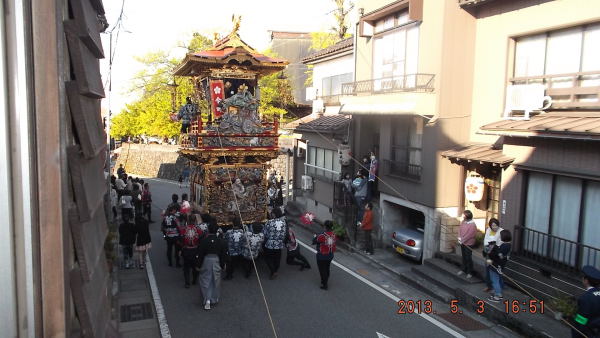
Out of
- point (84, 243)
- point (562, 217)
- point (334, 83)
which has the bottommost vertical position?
point (562, 217)

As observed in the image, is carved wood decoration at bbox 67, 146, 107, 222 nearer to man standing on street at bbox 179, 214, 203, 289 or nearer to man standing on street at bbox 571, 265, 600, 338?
man standing on street at bbox 571, 265, 600, 338

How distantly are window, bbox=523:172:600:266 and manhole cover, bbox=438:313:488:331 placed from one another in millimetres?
2296

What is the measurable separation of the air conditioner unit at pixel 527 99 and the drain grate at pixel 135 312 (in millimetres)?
9880

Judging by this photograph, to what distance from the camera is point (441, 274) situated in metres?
12.1

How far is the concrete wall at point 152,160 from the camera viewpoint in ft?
122

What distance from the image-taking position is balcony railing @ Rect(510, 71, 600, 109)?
945 centimetres

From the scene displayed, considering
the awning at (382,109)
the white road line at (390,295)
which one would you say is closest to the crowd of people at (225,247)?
the white road line at (390,295)

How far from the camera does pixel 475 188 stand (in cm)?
1195

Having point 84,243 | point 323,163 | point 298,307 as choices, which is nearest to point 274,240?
point 298,307

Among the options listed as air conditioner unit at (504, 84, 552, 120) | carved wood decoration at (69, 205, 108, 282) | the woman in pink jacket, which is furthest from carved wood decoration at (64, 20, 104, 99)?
the woman in pink jacket

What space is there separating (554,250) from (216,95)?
35.5ft

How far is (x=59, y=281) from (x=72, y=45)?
0.80 m

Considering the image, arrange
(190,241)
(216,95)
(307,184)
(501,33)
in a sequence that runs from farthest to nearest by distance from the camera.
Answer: (307,184), (216,95), (501,33), (190,241)
